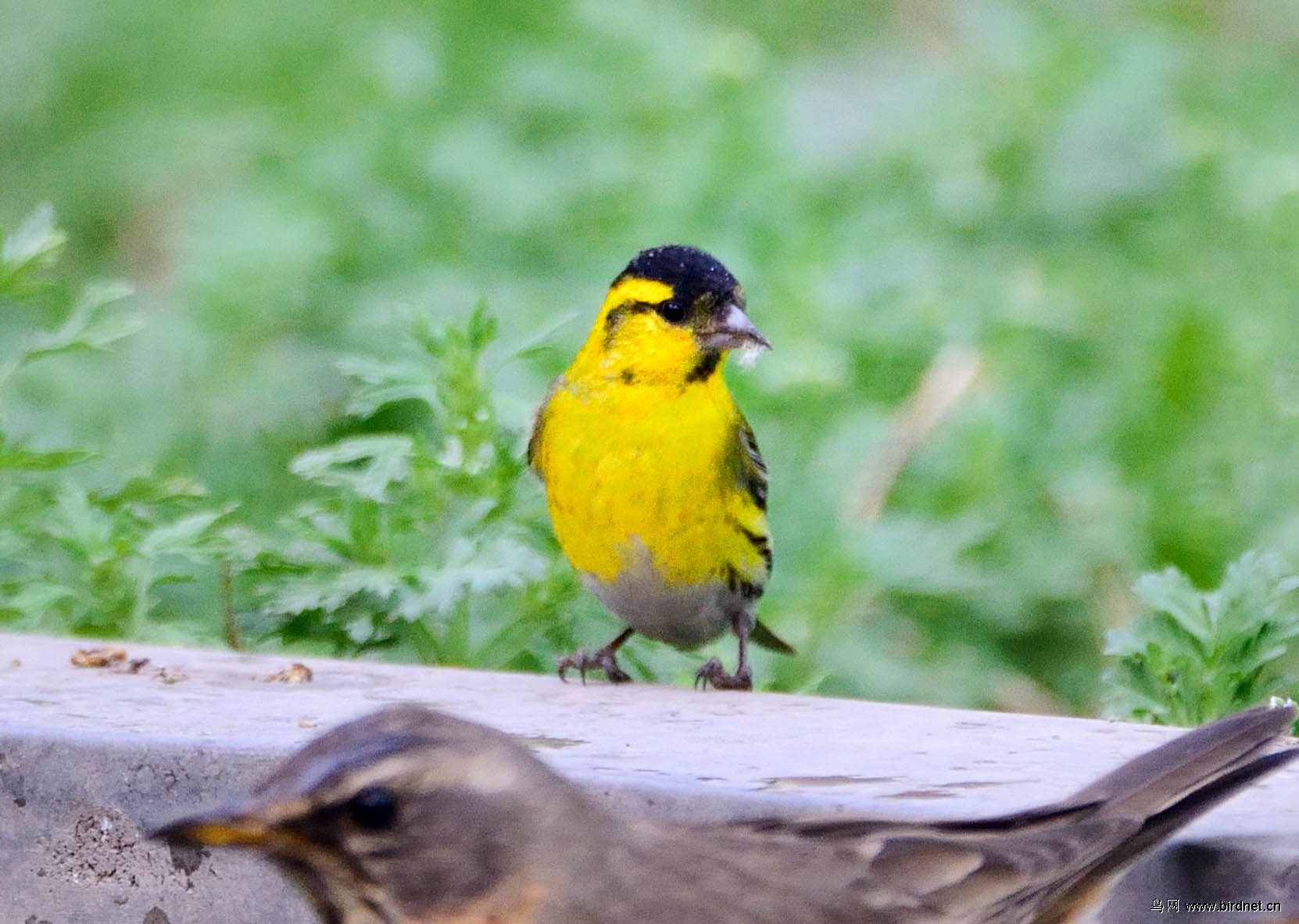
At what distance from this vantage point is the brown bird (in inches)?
90.4

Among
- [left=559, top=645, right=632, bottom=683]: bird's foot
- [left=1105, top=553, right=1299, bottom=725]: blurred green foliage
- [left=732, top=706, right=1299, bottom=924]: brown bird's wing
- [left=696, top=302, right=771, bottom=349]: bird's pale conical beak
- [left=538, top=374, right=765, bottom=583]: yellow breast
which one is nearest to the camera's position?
[left=732, top=706, right=1299, bottom=924]: brown bird's wing

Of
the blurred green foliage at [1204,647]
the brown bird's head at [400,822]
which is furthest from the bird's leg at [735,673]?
the brown bird's head at [400,822]

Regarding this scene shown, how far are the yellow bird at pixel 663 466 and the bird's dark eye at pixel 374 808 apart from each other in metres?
2.04

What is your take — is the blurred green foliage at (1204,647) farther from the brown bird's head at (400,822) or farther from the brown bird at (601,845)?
the brown bird's head at (400,822)

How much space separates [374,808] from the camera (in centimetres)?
229

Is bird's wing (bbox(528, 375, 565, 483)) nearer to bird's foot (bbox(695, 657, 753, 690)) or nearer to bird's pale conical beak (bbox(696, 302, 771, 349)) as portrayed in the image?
bird's pale conical beak (bbox(696, 302, 771, 349))

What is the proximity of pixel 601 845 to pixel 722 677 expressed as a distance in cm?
204

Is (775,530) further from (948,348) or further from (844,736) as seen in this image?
(844,736)

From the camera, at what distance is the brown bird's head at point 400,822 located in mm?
2266

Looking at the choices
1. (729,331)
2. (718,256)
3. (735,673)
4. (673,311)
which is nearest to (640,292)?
(673,311)

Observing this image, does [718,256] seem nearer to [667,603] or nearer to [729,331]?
[729,331]

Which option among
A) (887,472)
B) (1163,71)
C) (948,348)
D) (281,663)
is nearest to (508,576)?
(281,663)

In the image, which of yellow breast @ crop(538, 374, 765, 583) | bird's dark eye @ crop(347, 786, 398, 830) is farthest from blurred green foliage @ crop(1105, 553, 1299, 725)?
bird's dark eye @ crop(347, 786, 398, 830)

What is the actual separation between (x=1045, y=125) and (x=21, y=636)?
5057 millimetres
